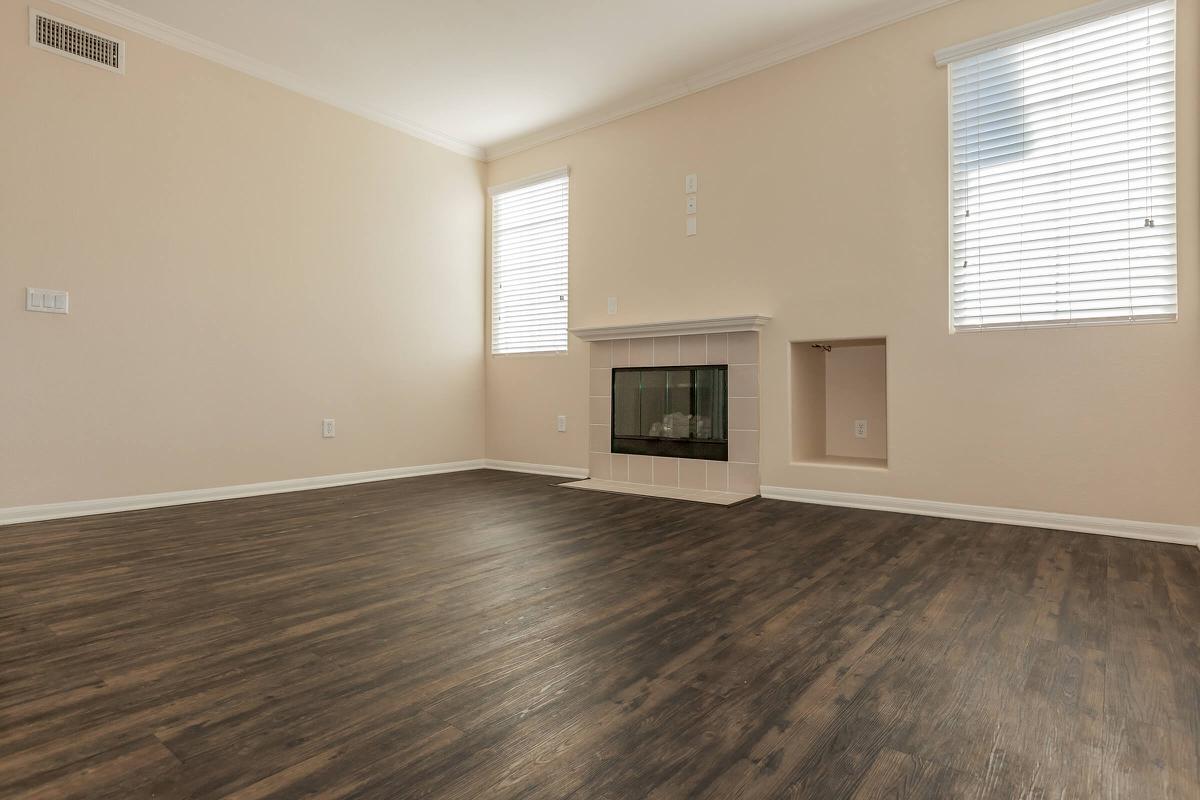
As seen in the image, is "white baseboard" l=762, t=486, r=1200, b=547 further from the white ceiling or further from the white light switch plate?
the white light switch plate

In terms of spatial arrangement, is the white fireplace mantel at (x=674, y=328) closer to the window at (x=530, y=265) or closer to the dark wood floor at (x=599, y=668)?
the window at (x=530, y=265)

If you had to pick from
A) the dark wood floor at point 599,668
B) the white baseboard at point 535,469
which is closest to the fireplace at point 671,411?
the white baseboard at point 535,469

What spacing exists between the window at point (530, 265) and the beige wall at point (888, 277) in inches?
9.9

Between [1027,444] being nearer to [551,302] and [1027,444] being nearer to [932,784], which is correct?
[932,784]

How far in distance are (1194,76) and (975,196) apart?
91cm

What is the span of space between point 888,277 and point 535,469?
306cm

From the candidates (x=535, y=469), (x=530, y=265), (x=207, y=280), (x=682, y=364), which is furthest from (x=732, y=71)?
(x=207, y=280)

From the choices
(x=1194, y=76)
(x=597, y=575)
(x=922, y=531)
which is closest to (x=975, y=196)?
(x=1194, y=76)

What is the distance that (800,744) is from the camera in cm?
117

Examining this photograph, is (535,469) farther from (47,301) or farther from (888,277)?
(47,301)

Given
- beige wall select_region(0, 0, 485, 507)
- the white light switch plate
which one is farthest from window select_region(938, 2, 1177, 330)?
the white light switch plate

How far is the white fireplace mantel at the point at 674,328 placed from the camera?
156 inches

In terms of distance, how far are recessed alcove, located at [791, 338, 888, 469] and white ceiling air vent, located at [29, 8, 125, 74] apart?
4.30 meters

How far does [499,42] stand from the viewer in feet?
12.6
